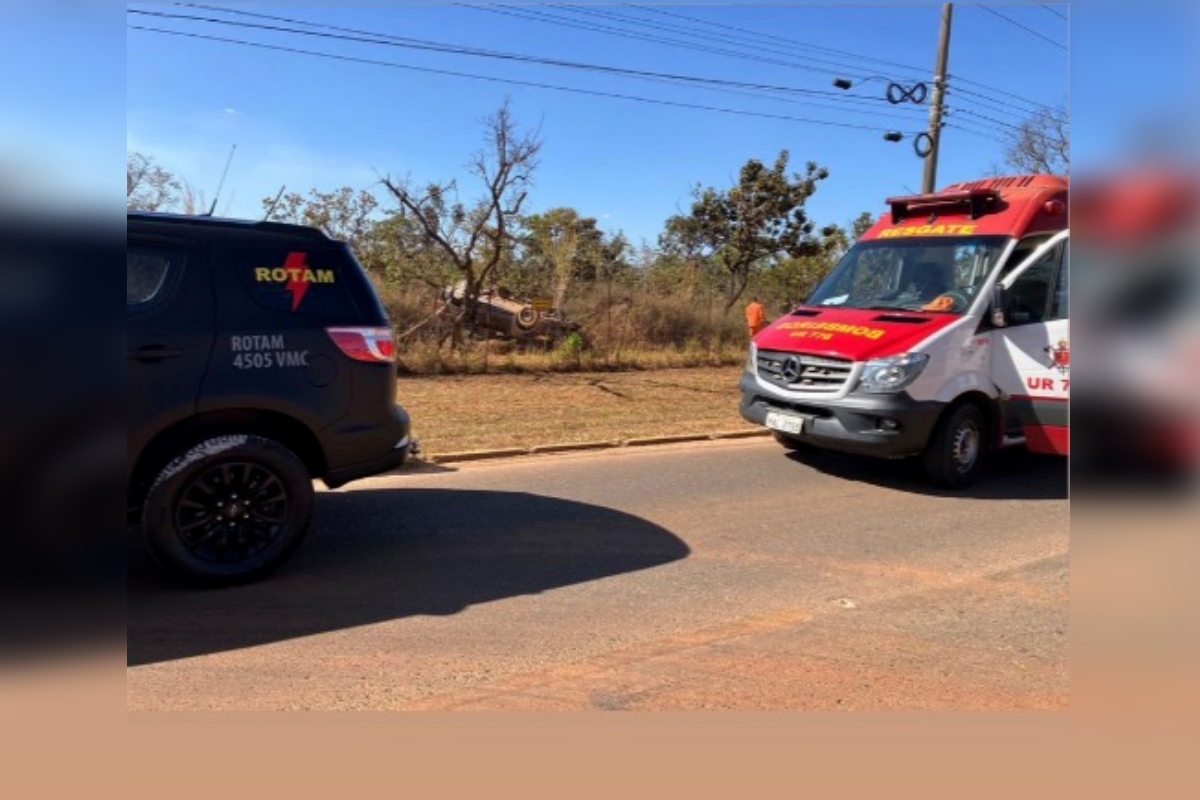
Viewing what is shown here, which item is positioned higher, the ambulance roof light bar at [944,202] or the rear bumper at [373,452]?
the ambulance roof light bar at [944,202]

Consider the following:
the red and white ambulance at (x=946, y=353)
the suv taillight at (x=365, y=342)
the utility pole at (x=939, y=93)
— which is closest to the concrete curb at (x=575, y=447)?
the red and white ambulance at (x=946, y=353)

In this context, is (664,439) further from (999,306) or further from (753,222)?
(753,222)

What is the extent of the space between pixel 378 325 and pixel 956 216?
6.00 meters

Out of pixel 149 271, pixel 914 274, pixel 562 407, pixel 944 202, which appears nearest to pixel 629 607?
pixel 149 271

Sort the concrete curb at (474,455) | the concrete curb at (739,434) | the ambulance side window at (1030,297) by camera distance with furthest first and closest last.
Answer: the concrete curb at (739,434) → the concrete curb at (474,455) → the ambulance side window at (1030,297)

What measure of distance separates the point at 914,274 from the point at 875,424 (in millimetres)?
1950

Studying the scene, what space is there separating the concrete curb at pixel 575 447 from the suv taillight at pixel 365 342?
317cm

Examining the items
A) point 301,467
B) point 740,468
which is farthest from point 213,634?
point 740,468

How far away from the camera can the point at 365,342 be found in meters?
5.06

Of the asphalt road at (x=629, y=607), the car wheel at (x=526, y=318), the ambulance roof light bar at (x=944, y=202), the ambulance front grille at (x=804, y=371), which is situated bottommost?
the asphalt road at (x=629, y=607)

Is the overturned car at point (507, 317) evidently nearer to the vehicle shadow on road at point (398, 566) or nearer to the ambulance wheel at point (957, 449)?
the vehicle shadow on road at point (398, 566)

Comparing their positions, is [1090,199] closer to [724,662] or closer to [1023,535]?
[724,662]

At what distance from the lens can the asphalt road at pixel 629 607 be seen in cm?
356

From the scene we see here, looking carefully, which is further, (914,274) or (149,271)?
(914,274)
